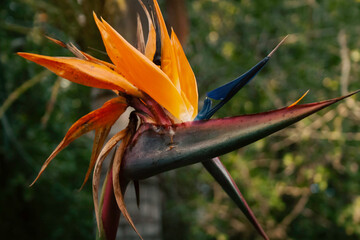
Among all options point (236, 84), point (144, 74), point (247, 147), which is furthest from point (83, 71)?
point (247, 147)

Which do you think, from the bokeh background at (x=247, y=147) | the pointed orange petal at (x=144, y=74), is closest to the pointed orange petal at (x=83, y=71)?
the pointed orange petal at (x=144, y=74)

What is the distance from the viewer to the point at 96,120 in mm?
497

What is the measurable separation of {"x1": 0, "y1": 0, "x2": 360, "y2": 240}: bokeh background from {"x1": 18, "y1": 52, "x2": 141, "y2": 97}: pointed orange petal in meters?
1.42

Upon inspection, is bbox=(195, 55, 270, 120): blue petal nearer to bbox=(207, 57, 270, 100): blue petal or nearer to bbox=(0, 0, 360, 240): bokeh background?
bbox=(207, 57, 270, 100): blue petal

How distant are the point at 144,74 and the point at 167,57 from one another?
68 millimetres

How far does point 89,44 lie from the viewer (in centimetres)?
95

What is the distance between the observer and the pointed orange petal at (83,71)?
1.47 ft

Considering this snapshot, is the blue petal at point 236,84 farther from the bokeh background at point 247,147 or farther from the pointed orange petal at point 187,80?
the bokeh background at point 247,147

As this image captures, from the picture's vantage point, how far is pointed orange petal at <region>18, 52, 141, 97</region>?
45 centimetres

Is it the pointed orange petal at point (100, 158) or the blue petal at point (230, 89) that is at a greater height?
the blue petal at point (230, 89)

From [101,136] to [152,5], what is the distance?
0.19m

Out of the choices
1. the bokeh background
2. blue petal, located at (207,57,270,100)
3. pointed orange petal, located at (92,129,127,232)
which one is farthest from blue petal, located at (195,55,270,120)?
the bokeh background

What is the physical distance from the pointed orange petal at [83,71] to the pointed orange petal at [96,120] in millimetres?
32

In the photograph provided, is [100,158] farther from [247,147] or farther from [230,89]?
[247,147]
